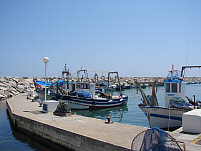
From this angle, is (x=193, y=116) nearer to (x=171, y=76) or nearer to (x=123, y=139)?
(x=123, y=139)

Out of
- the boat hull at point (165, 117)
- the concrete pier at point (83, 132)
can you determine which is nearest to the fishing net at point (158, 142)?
the concrete pier at point (83, 132)

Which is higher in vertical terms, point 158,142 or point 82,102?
point 158,142

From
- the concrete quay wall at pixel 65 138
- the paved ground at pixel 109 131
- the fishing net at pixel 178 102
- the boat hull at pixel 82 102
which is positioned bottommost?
the boat hull at pixel 82 102

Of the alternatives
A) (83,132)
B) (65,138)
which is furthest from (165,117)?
(65,138)

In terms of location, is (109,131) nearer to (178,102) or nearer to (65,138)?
(65,138)

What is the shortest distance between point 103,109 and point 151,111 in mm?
12181

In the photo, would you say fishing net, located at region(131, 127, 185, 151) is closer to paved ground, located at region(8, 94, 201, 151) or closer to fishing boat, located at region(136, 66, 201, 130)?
paved ground, located at region(8, 94, 201, 151)

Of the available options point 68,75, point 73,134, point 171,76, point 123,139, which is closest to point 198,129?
point 123,139

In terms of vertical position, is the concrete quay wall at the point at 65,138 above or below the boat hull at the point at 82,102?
above

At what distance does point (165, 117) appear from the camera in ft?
41.8

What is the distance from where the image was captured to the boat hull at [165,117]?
1227 cm

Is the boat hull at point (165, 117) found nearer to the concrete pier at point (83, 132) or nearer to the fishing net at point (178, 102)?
the fishing net at point (178, 102)

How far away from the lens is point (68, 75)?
1057 inches

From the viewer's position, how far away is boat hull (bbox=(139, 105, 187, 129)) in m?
12.3
